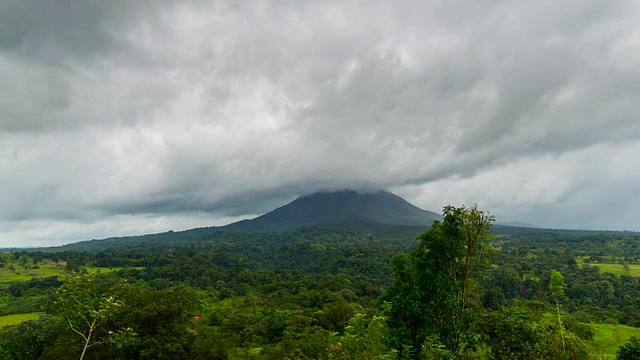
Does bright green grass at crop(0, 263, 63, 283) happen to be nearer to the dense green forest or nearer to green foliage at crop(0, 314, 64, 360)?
the dense green forest

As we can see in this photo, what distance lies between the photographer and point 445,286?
14.7 m

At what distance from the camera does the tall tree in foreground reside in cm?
1387

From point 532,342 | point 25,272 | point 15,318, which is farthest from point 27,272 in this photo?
point 532,342

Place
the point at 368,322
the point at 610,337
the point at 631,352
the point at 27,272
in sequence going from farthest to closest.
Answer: the point at 27,272, the point at 610,337, the point at 631,352, the point at 368,322

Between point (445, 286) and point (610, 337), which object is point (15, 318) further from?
point (610, 337)

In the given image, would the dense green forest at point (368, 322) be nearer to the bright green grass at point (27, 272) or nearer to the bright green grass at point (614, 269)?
the bright green grass at point (614, 269)

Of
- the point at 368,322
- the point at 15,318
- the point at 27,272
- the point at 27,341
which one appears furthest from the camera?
the point at 27,272

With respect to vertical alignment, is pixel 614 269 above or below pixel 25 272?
below

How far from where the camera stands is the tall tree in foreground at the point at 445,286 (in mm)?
13867

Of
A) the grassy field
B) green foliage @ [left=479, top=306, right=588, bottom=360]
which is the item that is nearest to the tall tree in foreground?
green foliage @ [left=479, top=306, right=588, bottom=360]

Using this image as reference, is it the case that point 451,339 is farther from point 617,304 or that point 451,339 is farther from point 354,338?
point 617,304

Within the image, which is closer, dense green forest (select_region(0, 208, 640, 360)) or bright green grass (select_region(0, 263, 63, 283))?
dense green forest (select_region(0, 208, 640, 360))

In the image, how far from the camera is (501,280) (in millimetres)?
100875

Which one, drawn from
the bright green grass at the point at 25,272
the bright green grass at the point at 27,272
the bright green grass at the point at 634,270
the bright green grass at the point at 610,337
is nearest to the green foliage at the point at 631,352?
the bright green grass at the point at 610,337
